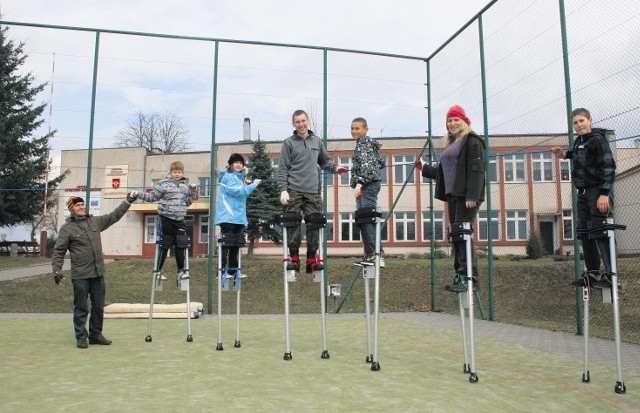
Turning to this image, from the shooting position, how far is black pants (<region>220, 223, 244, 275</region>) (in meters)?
6.30

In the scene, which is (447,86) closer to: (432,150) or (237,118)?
(432,150)

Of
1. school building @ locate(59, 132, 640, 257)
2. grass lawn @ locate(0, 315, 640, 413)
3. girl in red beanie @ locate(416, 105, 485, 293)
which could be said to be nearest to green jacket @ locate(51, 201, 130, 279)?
grass lawn @ locate(0, 315, 640, 413)

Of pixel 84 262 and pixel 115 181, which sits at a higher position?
pixel 115 181

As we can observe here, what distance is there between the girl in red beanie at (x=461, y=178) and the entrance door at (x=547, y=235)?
12.4 meters

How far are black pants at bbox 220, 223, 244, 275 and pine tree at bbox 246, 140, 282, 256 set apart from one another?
15781mm

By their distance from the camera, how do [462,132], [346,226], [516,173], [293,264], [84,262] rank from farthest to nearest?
[346,226], [516,173], [84,262], [293,264], [462,132]

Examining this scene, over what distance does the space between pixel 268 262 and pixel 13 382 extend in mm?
15061

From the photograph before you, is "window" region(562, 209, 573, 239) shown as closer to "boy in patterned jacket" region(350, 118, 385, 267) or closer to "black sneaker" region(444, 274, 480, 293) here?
"boy in patterned jacket" region(350, 118, 385, 267)

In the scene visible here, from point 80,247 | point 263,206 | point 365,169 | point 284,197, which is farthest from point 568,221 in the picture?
point 263,206

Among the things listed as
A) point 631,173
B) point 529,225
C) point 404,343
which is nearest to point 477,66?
point 631,173

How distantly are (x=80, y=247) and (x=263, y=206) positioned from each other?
17088 millimetres

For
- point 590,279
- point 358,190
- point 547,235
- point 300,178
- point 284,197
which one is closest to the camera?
point 590,279

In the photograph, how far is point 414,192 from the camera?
2048 centimetres

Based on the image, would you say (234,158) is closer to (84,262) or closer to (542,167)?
(84,262)
